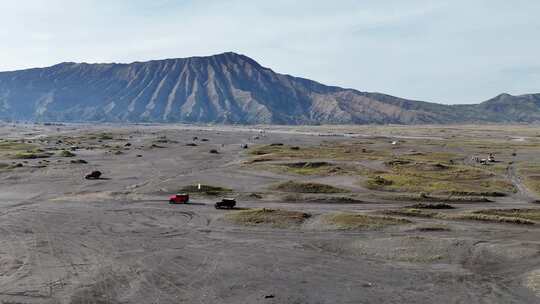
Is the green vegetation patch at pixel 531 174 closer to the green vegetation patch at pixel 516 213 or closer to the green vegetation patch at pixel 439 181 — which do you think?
the green vegetation patch at pixel 439 181

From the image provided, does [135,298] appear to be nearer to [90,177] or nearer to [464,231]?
[464,231]

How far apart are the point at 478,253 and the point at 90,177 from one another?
7335 cm

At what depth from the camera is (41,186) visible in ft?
295

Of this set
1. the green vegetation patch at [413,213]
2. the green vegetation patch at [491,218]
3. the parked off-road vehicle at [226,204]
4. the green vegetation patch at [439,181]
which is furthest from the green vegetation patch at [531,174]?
the parked off-road vehicle at [226,204]

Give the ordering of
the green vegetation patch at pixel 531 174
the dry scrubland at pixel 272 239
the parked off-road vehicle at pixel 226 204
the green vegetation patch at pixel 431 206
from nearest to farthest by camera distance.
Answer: the dry scrubland at pixel 272 239 → the parked off-road vehicle at pixel 226 204 → the green vegetation patch at pixel 431 206 → the green vegetation patch at pixel 531 174

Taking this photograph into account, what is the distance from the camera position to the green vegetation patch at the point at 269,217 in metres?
59.4

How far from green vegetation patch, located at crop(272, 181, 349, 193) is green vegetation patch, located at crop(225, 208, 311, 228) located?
18748 mm

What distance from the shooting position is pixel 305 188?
8344 centimetres

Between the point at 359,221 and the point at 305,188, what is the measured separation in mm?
24661

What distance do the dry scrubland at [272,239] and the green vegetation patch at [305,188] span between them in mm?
314

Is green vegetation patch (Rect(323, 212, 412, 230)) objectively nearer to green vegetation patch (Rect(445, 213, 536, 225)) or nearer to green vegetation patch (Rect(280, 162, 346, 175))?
green vegetation patch (Rect(445, 213, 536, 225))

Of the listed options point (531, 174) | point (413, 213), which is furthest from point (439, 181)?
point (413, 213)

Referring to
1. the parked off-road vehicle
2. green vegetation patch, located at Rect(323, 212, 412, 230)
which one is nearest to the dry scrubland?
green vegetation patch, located at Rect(323, 212, 412, 230)

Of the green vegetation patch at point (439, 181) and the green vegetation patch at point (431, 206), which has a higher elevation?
the green vegetation patch at point (439, 181)
